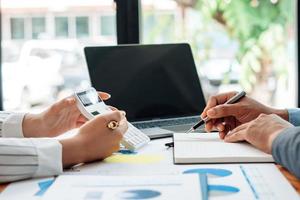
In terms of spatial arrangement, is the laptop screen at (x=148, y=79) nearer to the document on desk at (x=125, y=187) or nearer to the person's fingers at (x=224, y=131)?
the person's fingers at (x=224, y=131)

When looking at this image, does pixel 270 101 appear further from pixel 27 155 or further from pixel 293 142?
pixel 27 155

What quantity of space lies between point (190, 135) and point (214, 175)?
0.34 m

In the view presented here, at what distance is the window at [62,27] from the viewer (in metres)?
2.22

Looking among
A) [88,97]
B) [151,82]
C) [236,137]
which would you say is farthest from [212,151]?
[151,82]

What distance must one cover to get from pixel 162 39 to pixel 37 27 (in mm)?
576

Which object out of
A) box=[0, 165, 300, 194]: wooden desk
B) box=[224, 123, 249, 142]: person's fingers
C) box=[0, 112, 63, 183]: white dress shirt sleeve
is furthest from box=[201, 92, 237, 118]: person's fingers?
box=[0, 112, 63, 183]: white dress shirt sleeve

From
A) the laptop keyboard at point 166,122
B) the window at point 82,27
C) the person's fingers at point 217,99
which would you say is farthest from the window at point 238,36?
the person's fingers at point 217,99

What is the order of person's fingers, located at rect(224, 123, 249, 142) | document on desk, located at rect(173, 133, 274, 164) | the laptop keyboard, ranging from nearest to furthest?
document on desk, located at rect(173, 133, 274, 164) → person's fingers, located at rect(224, 123, 249, 142) → the laptop keyboard

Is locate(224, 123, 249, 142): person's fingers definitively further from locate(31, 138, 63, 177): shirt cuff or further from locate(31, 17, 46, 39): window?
locate(31, 17, 46, 39): window

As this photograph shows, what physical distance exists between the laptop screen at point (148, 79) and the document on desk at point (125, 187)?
0.58 metres

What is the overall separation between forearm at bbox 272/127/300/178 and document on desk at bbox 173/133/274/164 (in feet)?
0.16

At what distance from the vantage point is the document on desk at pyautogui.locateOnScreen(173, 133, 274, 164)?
3.22 ft

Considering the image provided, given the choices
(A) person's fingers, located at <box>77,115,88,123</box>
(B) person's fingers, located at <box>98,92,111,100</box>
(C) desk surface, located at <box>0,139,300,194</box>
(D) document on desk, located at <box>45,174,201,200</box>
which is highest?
(B) person's fingers, located at <box>98,92,111,100</box>

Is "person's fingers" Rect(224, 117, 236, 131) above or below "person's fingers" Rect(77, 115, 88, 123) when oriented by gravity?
below
